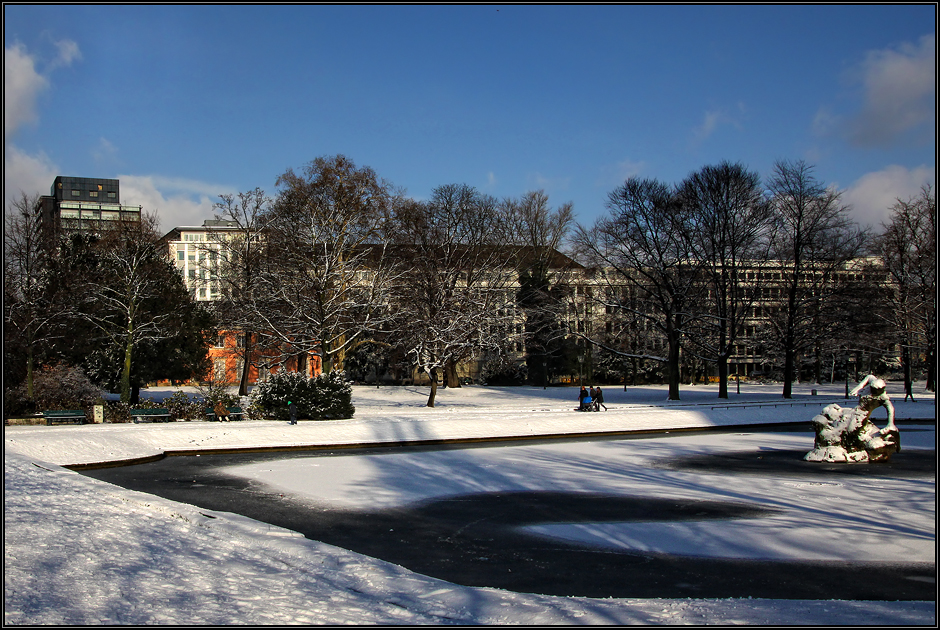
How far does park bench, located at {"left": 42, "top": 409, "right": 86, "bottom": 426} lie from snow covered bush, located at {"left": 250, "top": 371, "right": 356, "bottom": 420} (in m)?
6.16

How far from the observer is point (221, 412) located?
28.9 metres

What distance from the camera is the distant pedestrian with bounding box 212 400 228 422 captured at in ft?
94.8

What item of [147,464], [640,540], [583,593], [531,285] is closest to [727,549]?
[640,540]

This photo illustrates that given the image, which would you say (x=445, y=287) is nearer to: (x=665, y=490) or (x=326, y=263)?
(x=326, y=263)

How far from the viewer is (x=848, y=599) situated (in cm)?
830

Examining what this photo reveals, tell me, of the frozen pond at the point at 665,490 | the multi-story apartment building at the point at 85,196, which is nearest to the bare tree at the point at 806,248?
the frozen pond at the point at 665,490

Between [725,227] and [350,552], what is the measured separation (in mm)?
41267

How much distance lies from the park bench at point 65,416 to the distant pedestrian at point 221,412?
4.70 m

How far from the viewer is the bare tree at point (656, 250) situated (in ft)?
150

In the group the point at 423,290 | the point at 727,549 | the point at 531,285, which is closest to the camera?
the point at 727,549

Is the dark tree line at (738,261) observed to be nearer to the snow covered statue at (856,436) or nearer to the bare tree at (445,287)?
the bare tree at (445,287)

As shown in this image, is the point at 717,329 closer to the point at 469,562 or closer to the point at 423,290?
the point at 423,290

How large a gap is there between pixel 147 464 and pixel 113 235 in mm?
21802

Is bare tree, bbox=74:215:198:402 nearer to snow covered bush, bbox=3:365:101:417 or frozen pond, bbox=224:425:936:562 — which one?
snow covered bush, bbox=3:365:101:417
